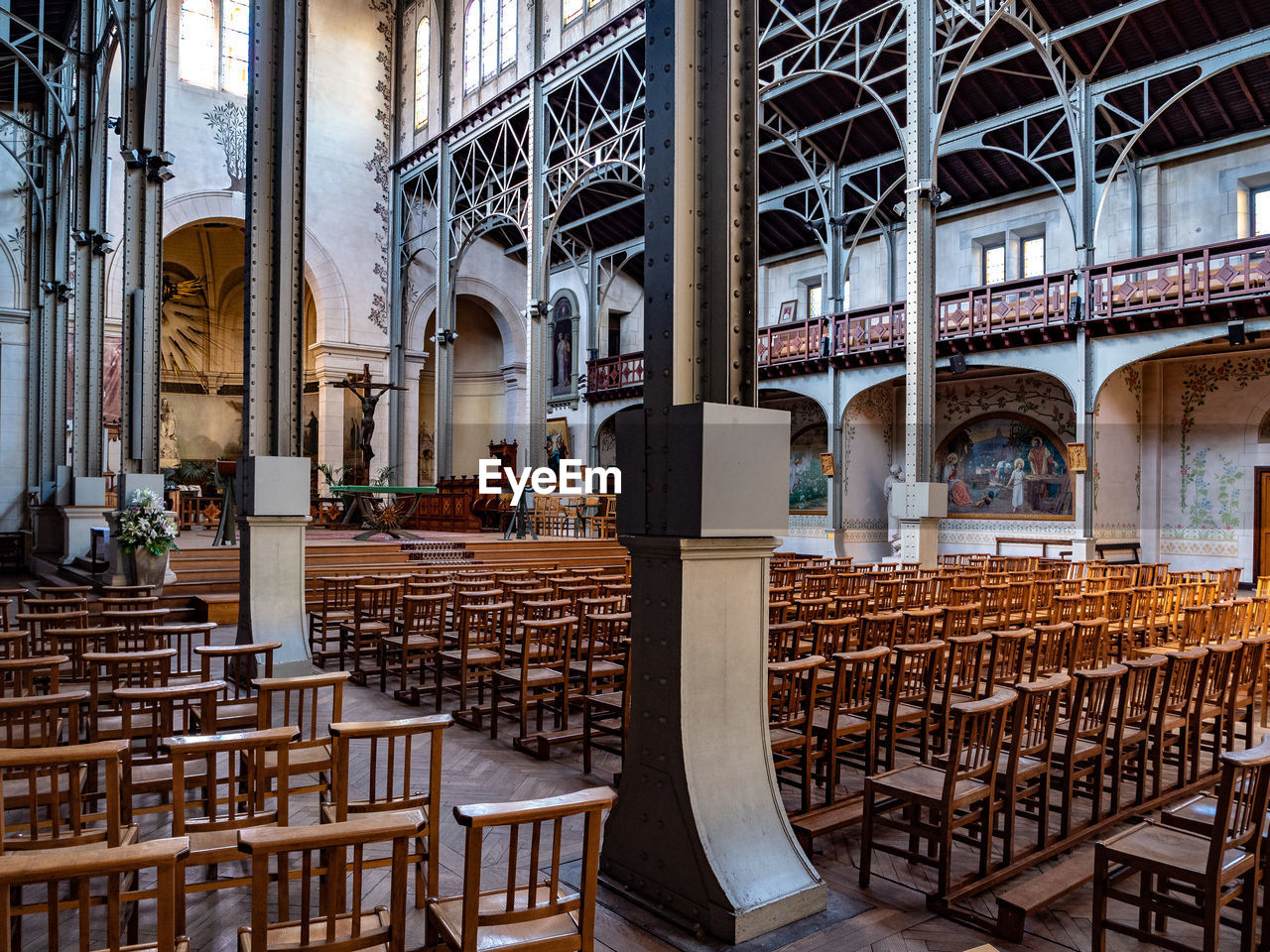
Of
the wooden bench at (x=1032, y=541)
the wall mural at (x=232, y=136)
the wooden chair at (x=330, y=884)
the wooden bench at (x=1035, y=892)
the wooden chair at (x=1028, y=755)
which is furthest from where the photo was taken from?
the wall mural at (x=232, y=136)

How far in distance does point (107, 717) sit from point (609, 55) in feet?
51.2

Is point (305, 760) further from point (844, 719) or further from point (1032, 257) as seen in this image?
point (1032, 257)

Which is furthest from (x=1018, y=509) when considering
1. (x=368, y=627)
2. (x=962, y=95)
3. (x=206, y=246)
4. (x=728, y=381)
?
(x=206, y=246)

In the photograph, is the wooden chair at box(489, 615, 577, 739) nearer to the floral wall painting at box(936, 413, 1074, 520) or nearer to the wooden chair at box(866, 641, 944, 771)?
the wooden chair at box(866, 641, 944, 771)

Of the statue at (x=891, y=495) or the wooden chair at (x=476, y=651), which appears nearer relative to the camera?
the wooden chair at (x=476, y=651)

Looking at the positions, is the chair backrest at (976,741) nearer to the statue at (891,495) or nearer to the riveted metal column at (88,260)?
the riveted metal column at (88,260)

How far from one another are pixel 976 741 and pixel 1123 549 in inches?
573

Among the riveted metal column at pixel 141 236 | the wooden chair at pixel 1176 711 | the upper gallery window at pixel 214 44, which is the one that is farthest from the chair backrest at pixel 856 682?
the upper gallery window at pixel 214 44

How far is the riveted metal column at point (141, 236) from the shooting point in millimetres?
10320

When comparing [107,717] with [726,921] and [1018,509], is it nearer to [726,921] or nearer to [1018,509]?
[726,921]

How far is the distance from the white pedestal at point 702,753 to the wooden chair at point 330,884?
1135 mm

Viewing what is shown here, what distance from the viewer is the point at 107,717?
156 inches

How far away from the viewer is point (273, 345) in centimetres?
681

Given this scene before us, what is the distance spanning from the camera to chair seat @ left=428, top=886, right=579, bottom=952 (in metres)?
2.08
